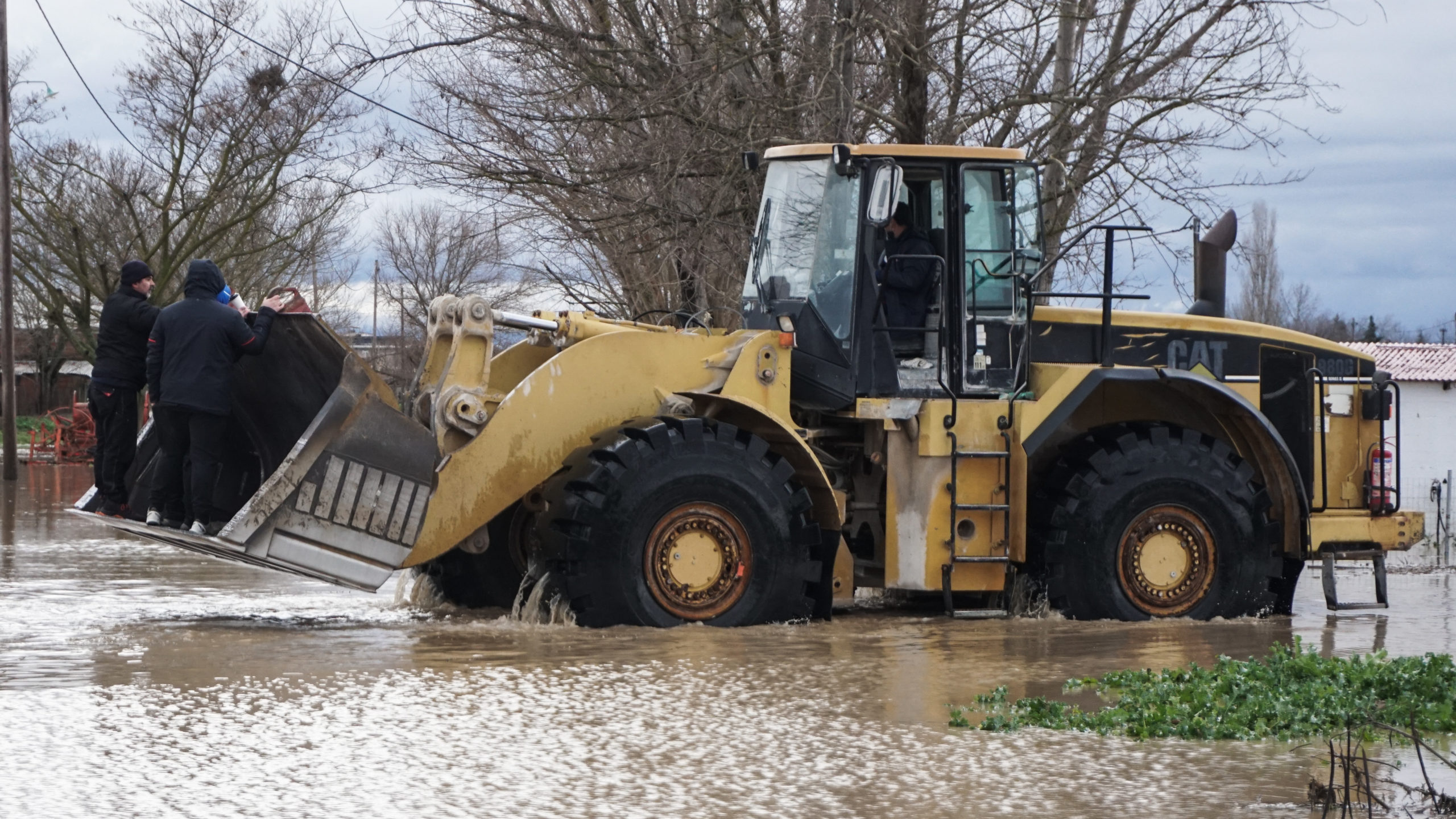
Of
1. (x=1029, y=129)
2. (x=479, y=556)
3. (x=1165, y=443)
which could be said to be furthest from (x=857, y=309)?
(x=1029, y=129)

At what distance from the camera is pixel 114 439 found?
418 inches

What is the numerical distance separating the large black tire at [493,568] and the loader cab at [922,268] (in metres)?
2.01

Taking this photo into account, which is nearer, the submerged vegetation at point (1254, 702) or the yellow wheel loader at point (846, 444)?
the submerged vegetation at point (1254, 702)

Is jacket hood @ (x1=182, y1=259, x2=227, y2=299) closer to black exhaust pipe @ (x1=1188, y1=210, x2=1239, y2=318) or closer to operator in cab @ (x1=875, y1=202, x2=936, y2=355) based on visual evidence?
operator in cab @ (x1=875, y1=202, x2=936, y2=355)

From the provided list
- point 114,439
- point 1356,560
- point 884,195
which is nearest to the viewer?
point 884,195

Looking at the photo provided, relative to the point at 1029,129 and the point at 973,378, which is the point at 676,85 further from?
the point at 973,378

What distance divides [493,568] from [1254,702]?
5.35 meters

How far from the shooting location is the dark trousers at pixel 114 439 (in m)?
10.6

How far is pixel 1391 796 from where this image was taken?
19.6 ft

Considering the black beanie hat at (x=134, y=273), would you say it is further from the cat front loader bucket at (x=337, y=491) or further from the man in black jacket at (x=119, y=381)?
the cat front loader bucket at (x=337, y=491)

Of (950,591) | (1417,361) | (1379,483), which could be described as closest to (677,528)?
(950,591)

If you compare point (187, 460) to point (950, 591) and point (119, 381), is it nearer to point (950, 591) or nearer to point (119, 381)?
point (119, 381)

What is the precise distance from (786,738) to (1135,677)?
2056mm

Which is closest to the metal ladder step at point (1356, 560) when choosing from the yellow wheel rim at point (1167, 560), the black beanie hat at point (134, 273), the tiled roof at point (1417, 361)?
the yellow wheel rim at point (1167, 560)
